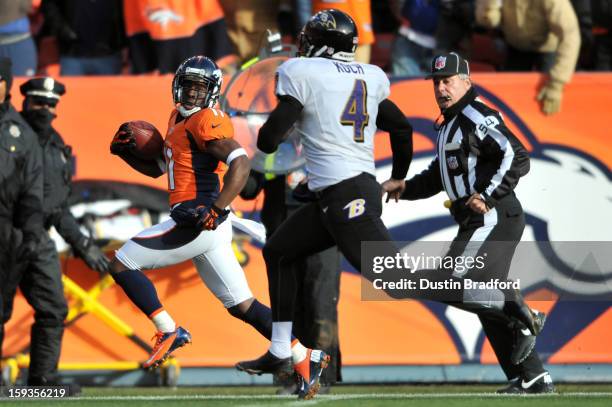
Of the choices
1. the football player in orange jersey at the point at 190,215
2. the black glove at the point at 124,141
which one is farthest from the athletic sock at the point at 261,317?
the black glove at the point at 124,141

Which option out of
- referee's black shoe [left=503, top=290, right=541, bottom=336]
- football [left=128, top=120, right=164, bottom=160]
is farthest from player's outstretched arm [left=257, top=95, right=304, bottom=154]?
referee's black shoe [left=503, top=290, right=541, bottom=336]

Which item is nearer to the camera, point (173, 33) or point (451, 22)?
point (173, 33)

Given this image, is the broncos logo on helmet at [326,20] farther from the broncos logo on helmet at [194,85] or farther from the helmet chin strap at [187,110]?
the helmet chin strap at [187,110]

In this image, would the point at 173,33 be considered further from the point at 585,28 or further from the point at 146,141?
the point at 585,28

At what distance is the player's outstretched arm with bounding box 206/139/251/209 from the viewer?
22.4 feet

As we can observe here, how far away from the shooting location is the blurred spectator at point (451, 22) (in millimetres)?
10070

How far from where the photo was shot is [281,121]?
6723 millimetres

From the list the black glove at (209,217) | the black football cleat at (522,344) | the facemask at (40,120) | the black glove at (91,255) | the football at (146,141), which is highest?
→ the football at (146,141)

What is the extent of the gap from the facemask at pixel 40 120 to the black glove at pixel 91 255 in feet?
2.58

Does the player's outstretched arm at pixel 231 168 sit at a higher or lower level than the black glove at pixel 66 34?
higher

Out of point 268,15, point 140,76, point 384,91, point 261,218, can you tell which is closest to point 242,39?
point 268,15

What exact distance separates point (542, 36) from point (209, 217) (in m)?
3.89

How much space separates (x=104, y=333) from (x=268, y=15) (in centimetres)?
273

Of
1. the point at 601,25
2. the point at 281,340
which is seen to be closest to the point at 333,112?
the point at 281,340
